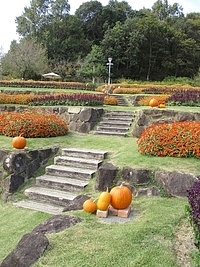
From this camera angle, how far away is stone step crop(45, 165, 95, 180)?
6.37 m

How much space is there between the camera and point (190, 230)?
396 cm

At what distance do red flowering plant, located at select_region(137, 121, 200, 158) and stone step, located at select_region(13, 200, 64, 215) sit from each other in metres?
1.96

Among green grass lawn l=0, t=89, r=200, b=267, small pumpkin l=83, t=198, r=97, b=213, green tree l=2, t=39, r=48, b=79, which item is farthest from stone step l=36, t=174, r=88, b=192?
green tree l=2, t=39, r=48, b=79

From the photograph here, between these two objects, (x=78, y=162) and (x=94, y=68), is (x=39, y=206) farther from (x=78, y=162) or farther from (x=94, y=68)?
(x=94, y=68)

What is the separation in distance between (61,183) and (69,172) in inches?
15.4

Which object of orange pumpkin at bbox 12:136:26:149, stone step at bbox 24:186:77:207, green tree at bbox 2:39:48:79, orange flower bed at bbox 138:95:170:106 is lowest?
stone step at bbox 24:186:77:207

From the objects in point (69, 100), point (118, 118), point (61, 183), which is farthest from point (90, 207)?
point (69, 100)

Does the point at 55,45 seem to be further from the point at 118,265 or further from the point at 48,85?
the point at 118,265

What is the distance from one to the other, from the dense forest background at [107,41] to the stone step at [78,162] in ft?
99.7

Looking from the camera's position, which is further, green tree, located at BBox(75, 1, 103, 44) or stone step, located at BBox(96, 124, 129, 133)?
green tree, located at BBox(75, 1, 103, 44)

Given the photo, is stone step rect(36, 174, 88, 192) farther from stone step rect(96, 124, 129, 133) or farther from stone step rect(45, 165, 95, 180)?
stone step rect(96, 124, 129, 133)

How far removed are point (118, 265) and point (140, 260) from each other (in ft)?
0.73

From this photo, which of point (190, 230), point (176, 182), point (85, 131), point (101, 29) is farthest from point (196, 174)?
point (101, 29)

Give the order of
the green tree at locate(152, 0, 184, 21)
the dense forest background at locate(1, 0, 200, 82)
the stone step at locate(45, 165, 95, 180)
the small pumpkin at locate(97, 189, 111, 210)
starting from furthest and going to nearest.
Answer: the green tree at locate(152, 0, 184, 21)
the dense forest background at locate(1, 0, 200, 82)
the stone step at locate(45, 165, 95, 180)
the small pumpkin at locate(97, 189, 111, 210)
